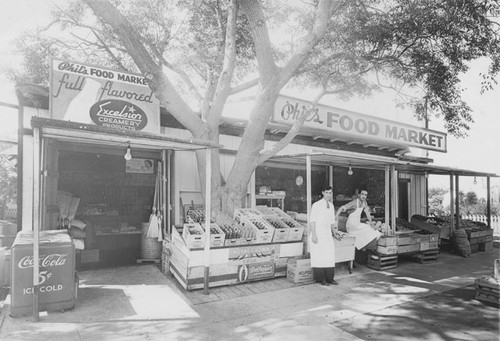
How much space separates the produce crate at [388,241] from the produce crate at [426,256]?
126cm

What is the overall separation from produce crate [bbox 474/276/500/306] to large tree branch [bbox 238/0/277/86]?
5.51 metres

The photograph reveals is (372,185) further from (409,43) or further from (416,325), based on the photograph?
(416,325)

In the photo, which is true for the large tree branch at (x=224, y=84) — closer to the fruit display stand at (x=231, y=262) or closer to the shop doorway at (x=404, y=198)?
the fruit display stand at (x=231, y=262)

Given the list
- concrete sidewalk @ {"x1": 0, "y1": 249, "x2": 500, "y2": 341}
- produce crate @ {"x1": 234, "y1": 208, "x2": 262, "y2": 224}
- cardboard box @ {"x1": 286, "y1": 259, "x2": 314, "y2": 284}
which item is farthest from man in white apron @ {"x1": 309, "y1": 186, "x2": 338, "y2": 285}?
produce crate @ {"x1": 234, "y1": 208, "x2": 262, "y2": 224}

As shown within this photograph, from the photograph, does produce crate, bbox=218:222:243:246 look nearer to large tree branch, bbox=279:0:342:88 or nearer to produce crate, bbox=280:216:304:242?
produce crate, bbox=280:216:304:242

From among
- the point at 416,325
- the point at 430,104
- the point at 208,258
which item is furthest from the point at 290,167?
the point at 416,325

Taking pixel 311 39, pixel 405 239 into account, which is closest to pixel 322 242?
pixel 405 239

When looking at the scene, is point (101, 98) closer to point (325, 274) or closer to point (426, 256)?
point (325, 274)

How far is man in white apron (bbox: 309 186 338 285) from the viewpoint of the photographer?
687 centimetres

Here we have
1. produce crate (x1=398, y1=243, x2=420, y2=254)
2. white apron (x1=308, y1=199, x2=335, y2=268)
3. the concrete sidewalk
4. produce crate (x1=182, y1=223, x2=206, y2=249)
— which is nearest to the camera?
the concrete sidewalk

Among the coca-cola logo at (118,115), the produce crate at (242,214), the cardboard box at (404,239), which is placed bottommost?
the cardboard box at (404,239)

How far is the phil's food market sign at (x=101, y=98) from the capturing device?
7332mm

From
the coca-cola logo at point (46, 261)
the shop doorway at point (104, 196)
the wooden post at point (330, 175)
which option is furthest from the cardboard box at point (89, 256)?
the wooden post at point (330, 175)

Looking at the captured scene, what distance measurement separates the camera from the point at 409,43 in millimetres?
9391
